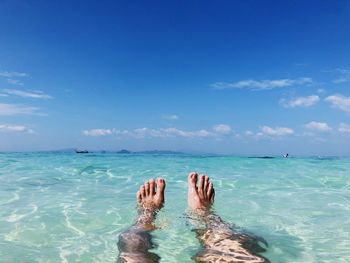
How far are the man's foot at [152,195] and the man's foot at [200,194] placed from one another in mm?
405

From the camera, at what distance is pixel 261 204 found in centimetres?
562

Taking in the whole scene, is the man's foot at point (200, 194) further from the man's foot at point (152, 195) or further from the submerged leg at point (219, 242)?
the man's foot at point (152, 195)

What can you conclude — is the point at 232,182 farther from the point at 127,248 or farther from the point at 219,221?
the point at 127,248

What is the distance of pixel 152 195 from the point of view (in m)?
5.21

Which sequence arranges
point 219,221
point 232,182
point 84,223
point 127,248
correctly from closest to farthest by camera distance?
point 127,248 → point 219,221 → point 84,223 → point 232,182

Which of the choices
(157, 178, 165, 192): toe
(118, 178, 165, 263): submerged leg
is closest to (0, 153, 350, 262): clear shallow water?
(118, 178, 165, 263): submerged leg

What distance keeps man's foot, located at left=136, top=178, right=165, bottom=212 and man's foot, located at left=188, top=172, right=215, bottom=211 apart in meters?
0.40

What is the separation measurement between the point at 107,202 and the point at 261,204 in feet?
7.78

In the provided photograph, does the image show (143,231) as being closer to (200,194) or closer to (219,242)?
(219,242)

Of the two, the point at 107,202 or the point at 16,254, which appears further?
the point at 107,202

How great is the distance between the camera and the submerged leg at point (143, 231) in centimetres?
279

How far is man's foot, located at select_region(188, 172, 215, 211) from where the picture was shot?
16.0 feet

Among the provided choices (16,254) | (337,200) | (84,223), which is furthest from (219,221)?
(337,200)

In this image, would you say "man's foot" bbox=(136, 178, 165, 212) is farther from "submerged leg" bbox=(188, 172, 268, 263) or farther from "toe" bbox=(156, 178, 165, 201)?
"submerged leg" bbox=(188, 172, 268, 263)
